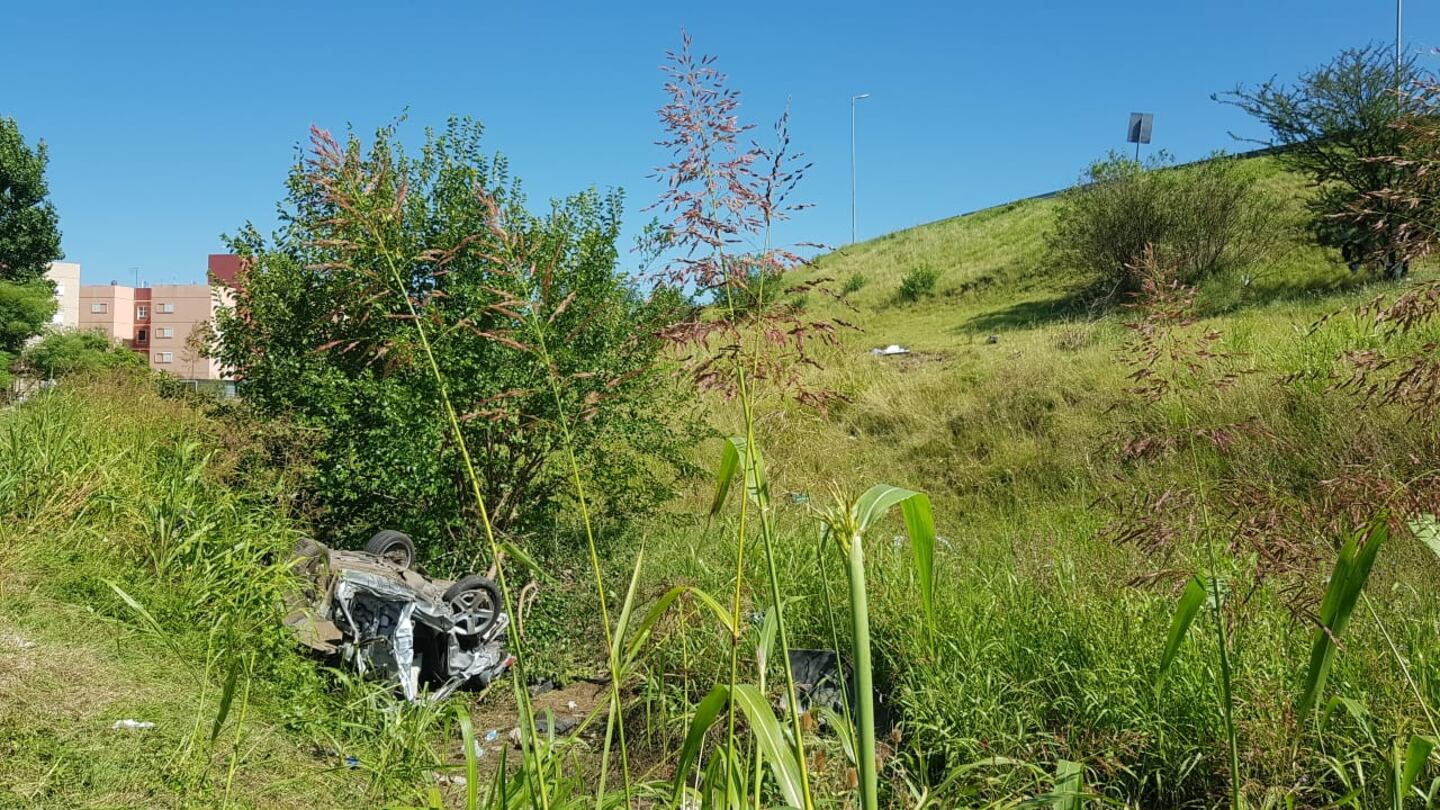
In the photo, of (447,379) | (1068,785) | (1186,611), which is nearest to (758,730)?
(1068,785)

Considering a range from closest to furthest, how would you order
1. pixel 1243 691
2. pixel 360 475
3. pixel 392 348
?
pixel 392 348, pixel 1243 691, pixel 360 475

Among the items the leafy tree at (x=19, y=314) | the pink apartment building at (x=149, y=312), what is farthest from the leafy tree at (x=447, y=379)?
the pink apartment building at (x=149, y=312)

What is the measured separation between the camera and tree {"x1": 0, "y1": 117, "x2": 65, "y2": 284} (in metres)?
31.0

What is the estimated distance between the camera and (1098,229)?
16.8m

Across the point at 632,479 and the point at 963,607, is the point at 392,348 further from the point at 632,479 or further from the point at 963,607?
the point at 632,479

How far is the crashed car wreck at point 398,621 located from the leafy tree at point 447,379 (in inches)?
39.8

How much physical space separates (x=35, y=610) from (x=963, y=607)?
451 centimetres

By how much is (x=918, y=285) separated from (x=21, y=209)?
97.6ft

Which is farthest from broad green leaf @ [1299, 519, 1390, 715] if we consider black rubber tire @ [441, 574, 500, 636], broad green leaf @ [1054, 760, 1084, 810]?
black rubber tire @ [441, 574, 500, 636]

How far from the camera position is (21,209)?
31.7 m

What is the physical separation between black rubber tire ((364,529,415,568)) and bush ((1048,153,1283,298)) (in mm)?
12134

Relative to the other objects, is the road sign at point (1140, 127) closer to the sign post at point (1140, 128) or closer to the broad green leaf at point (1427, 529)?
the sign post at point (1140, 128)

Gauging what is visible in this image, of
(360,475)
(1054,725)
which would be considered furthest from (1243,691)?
(360,475)

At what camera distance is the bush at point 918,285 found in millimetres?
21469
